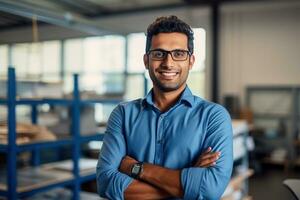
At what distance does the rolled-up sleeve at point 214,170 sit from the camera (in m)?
1.24

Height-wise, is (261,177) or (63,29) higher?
(63,29)

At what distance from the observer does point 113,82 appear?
24.7 feet

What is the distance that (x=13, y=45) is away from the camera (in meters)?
2.59

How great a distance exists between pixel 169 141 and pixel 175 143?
0.03 m

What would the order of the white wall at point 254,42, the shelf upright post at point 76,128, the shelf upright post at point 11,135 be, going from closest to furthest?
1. the shelf upright post at point 11,135
2. the shelf upright post at point 76,128
3. the white wall at point 254,42

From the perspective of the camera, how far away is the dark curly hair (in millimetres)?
1307

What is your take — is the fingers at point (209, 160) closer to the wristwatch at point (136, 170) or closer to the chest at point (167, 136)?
the chest at point (167, 136)

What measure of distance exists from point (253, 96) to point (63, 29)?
4.58 m

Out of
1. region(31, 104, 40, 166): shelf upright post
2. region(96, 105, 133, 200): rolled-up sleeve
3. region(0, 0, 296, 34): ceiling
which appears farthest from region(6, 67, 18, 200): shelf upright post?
region(96, 105, 133, 200): rolled-up sleeve

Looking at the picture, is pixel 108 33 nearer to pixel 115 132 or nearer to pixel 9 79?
pixel 9 79

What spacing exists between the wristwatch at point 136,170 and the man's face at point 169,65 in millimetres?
335

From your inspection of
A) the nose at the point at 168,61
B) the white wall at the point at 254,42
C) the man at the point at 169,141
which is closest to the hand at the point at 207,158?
the man at the point at 169,141

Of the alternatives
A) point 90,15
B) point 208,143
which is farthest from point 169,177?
point 90,15

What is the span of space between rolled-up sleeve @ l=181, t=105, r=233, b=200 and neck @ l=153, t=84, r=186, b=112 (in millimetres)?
164
